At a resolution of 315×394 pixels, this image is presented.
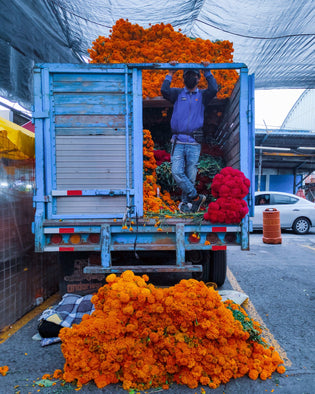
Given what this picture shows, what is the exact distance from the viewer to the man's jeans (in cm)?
448

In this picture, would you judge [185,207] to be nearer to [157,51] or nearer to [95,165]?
[95,165]

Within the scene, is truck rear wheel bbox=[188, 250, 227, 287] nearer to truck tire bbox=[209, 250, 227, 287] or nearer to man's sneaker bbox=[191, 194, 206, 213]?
truck tire bbox=[209, 250, 227, 287]

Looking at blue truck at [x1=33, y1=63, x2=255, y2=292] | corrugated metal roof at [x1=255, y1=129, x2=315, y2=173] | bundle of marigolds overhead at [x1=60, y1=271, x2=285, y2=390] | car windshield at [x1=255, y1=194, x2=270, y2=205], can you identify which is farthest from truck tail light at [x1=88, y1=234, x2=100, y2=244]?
corrugated metal roof at [x1=255, y1=129, x2=315, y2=173]

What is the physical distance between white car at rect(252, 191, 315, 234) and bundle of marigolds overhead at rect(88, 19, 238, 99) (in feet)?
24.3

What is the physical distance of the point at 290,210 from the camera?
11.9 m

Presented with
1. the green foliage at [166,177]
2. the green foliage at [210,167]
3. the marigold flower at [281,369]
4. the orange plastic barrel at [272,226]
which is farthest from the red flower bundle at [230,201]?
the orange plastic barrel at [272,226]

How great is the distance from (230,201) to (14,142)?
2691 mm

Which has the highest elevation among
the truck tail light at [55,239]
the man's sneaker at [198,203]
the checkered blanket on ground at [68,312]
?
the man's sneaker at [198,203]

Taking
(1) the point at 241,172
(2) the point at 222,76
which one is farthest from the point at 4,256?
(2) the point at 222,76

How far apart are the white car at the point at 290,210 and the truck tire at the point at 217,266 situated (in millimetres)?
7799

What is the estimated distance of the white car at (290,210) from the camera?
11.8 metres

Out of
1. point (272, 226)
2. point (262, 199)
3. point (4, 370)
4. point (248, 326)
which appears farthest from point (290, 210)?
point (4, 370)

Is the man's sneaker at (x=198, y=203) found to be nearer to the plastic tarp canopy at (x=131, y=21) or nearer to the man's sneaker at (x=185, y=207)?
the man's sneaker at (x=185, y=207)

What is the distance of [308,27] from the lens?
7969 mm
